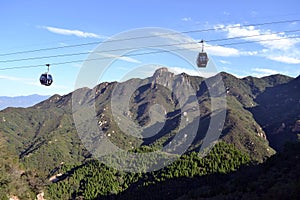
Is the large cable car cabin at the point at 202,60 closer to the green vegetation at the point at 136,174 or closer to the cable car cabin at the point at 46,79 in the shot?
the cable car cabin at the point at 46,79

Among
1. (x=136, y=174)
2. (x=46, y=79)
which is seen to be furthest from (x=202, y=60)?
(x=136, y=174)

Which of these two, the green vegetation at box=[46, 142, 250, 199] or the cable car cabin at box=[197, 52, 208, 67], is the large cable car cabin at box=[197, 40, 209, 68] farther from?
the green vegetation at box=[46, 142, 250, 199]

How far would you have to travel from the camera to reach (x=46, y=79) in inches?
1347

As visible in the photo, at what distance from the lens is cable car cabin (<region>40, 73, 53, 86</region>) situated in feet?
112

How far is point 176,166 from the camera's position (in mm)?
105062

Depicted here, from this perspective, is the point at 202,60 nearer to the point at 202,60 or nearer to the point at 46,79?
the point at 202,60

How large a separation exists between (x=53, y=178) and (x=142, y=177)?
63005mm

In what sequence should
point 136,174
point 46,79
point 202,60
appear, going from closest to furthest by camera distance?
1. point 202,60
2. point 46,79
3. point 136,174

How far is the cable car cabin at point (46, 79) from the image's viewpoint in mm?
34062

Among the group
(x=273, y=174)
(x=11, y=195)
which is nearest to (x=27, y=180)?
(x=11, y=195)

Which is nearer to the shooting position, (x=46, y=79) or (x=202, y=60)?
(x=202, y=60)

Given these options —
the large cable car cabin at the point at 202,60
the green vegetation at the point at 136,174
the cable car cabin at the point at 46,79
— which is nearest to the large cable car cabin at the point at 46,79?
the cable car cabin at the point at 46,79

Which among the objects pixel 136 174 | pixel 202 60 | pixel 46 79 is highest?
pixel 202 60

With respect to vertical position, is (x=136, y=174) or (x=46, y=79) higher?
(x=46, y=79)
